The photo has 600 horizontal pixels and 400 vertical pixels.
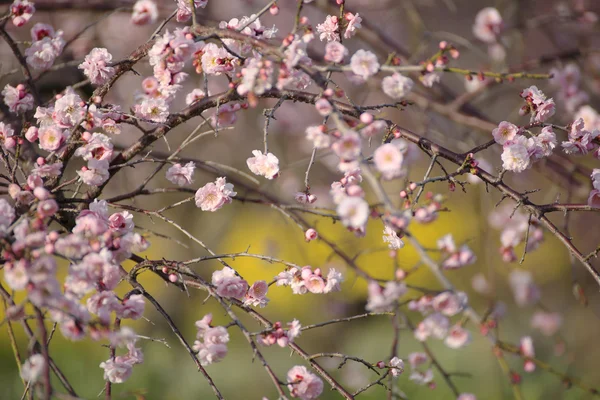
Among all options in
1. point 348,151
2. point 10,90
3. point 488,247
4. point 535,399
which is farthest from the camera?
point 535,399

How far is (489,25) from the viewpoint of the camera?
3350 mm

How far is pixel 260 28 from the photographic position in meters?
1.56

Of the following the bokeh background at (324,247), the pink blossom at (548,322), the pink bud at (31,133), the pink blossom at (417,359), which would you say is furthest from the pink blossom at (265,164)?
the pink blossom at (548,322)

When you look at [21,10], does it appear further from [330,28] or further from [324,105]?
[324,105]

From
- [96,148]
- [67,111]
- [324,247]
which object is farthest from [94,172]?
[324,247]

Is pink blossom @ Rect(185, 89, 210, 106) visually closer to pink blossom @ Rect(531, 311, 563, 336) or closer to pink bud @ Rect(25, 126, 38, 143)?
pink bud @ Rect(25, 126, 38, 143)

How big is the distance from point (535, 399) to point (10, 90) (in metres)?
3.70

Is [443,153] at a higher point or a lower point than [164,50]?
lower

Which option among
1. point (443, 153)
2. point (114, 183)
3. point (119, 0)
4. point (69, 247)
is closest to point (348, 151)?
point (443, 153)

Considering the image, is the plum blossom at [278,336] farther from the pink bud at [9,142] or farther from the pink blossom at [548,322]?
the pink blossom at [548,322]

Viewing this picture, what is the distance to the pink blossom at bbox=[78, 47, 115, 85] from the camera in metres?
1.60

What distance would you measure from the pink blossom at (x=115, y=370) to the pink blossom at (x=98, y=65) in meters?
0.78

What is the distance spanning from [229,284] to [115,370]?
353 millimetres

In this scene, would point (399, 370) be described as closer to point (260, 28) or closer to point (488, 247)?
point (260, 28)
